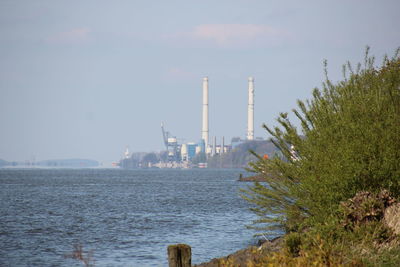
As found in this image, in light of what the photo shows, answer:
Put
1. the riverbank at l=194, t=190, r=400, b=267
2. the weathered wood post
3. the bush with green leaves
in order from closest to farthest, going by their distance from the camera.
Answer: the weathered wood post, the riverbank at l=194, t=190, r=400, b=267, the bush with green leaves

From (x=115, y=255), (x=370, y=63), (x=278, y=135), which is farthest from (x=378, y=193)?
(x=115, y=255)

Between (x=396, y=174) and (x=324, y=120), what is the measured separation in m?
3.94

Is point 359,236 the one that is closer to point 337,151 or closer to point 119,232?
point 337,151

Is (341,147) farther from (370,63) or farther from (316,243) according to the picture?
(370,63)

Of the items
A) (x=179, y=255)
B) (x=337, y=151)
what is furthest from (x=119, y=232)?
(x=179, y=255)

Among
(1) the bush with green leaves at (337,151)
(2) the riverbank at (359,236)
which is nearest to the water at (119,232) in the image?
(1) the bush with green leaves at (337,151)

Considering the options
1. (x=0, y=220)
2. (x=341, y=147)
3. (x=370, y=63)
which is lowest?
(x=0, y=220)

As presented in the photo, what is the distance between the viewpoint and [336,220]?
1611 cm

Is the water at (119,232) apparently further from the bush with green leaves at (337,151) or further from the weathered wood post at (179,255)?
the weathered wood post at (179,255)

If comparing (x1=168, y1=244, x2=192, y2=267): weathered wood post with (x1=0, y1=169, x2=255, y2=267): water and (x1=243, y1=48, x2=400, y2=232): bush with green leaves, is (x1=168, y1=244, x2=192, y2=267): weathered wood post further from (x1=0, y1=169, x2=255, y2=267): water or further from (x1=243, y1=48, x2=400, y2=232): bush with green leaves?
(x1=0, y1=169, x2=255, y2=267): water

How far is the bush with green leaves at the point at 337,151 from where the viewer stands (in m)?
16.9

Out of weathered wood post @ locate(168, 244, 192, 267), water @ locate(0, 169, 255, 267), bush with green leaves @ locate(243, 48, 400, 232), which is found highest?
bush with green leaves @ locate(243, 48, 400, 232)

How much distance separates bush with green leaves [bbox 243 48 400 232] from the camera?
1689 centimetres

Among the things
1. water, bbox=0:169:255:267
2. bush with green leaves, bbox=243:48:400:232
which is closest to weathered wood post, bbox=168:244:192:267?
bush with green leaves, bbox=243:48:400:232
